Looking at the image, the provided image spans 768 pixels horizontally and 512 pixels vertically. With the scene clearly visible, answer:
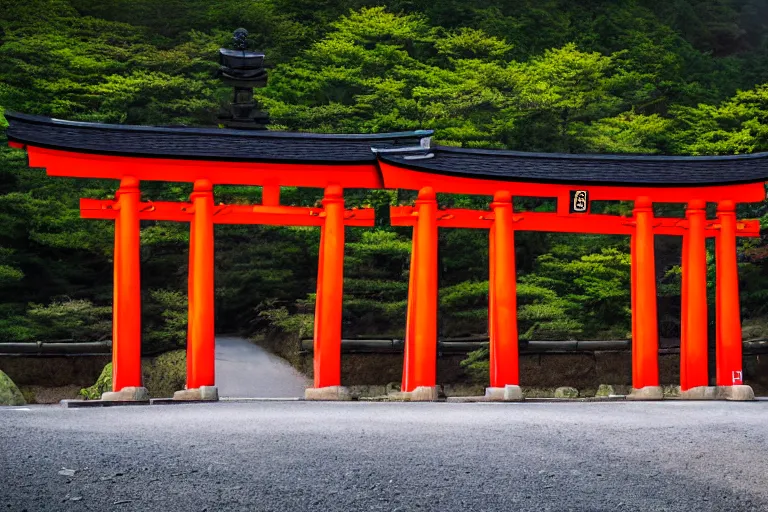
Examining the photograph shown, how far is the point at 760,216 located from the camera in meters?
24.3

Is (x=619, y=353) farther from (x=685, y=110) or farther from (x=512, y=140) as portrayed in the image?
(x=685, y=110)

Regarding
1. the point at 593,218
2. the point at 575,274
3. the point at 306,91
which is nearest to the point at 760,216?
the point at 575,274

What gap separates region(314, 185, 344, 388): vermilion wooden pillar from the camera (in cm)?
1511

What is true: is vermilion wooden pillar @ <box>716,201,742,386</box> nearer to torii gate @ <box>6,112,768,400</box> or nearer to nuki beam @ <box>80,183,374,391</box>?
torii gate @ <box>6,112,768,400</box>

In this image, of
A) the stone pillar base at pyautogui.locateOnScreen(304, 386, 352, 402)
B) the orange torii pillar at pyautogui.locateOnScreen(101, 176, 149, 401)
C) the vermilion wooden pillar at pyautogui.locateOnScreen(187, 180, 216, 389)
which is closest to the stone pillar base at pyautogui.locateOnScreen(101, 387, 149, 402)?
the orange torii pillar at pyautogui.locateOnScreen(101, 176, 149, 401)

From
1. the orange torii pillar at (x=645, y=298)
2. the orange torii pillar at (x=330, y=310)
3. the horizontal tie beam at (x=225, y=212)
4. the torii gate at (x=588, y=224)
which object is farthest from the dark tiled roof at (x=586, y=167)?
the horizontal tie beam at (x=225, y=212)

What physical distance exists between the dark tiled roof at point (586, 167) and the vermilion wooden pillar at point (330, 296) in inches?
44.5

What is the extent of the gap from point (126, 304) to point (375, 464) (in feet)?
26.6

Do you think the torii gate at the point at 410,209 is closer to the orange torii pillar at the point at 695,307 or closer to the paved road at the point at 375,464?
the orange torii pillar at the point at 695,307

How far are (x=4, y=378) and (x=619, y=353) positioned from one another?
12.9m

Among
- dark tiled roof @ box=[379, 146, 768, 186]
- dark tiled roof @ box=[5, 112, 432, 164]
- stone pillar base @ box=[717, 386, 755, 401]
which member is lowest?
stone pillar base @ box=[717, 386, 755, 401]

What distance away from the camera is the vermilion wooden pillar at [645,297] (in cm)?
1627

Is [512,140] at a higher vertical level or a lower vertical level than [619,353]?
higher

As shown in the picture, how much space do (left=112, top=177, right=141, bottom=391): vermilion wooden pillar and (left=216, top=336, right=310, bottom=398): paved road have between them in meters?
6.87
